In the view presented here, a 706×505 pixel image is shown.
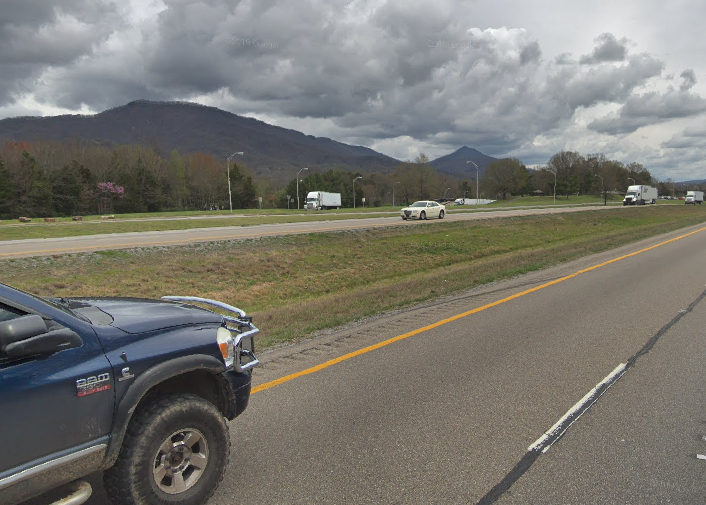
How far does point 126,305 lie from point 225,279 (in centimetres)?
1229

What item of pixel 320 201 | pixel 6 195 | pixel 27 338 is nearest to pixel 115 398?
pixel 27 338

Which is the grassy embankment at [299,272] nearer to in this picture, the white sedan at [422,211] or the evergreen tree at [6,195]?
the white sedan at [422,211]

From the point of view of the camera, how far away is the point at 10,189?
2623 inches

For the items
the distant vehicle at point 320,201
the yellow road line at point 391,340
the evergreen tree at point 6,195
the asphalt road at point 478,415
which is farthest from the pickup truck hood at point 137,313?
the evergreen tree at point 6,195

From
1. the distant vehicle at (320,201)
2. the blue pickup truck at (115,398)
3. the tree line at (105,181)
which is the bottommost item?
the blue pickup truck at (115,398)

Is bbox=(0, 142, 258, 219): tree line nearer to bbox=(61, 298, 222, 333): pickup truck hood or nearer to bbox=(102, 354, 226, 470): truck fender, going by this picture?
bbox=(61, 298, 222, 333): pickup truck hood

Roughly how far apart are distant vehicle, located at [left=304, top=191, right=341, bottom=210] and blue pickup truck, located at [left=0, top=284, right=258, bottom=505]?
7385 centimetres

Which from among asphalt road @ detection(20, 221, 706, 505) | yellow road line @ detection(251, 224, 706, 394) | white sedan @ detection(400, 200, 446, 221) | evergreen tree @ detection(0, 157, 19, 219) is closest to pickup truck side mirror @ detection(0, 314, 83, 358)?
asphalt road @ detection(20, 221, 706, 505)

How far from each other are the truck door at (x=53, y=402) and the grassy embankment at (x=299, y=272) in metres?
4.77

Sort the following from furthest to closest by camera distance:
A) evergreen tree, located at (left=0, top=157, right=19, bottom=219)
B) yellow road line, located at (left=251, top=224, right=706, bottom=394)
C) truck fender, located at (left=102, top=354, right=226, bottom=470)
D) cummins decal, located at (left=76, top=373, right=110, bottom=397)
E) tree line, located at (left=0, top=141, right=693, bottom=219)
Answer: tree line, located at (left=0, top=141, right=693, bottom=219), evergreen tree, located at (left=0, top=157, right=19, bottom=219), yellow road line, located at (left=251, top=224, right=706, bottom=394), truck fender, located at (left=102, top=354, right=226, bottom=470), cummins decal, located at (left=76, top=373, right=110, bottom=397)

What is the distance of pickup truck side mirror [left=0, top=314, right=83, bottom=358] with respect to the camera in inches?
95.5

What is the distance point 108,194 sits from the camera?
261ft

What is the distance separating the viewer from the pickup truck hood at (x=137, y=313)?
3102mm

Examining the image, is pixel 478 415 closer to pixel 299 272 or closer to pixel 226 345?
pixel 226 345
